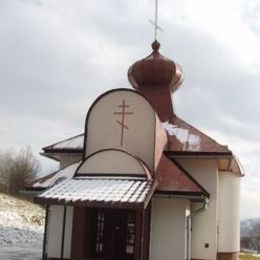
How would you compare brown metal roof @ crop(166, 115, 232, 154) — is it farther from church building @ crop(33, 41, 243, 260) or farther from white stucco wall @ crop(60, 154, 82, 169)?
white stucco wall @ crop(60, 154, 82, 169)

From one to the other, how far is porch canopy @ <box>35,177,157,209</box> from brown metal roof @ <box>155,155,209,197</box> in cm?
65

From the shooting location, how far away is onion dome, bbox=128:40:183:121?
1675 centimetres

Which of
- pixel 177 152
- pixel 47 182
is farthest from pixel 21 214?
pixel 177 152

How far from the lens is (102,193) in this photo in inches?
437

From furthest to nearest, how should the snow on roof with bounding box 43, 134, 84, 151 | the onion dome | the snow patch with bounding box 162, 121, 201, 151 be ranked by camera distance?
1. the onion dome
2. the snow on roof with bounding box 43, 134, 84, 151
3. the snow patch with bounding box 162, 121, 201, 151

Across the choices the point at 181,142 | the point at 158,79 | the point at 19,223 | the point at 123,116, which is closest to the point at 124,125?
the point at 123,116

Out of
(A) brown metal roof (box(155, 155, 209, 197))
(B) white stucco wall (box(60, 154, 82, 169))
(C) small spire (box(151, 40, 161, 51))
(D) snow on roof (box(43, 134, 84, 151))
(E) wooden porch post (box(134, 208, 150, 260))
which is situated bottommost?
(E) wooden porch post (box(134, 208, 150, 260))

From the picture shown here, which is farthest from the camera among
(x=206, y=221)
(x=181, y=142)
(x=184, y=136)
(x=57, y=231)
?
(x=184, y=136)

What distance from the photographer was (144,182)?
11.6 m

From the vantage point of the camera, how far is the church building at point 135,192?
11.5 m

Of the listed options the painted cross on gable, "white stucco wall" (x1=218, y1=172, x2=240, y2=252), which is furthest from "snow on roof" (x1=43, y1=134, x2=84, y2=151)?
"white stucco wall" (x1=218, y1=172, x2=240, y2=252)

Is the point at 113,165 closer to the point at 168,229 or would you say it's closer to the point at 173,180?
the point at 173,180

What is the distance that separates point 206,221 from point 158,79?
563cm

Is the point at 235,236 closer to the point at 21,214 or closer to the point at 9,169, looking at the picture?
the point at 21,214
